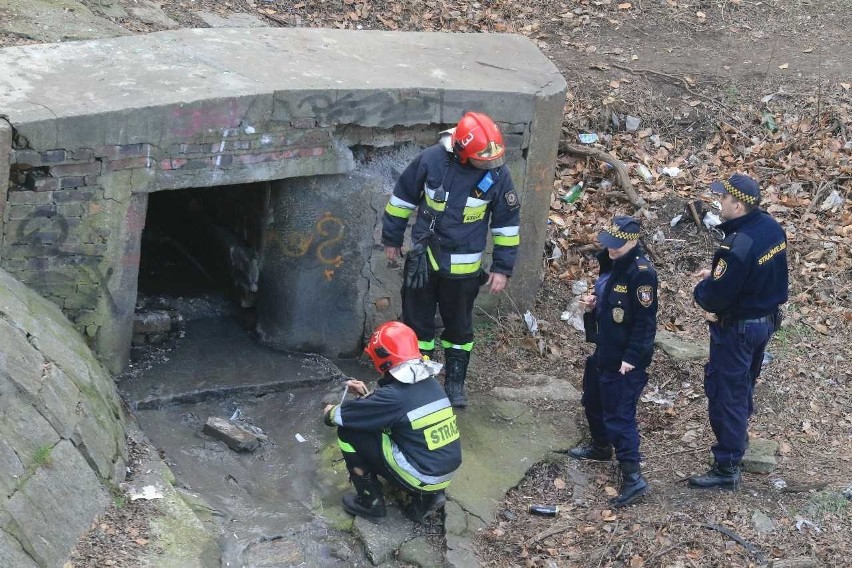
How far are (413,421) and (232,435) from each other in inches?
59.9

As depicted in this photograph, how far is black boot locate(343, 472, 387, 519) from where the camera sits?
231 inches

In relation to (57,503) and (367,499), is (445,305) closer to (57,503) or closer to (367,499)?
(367,499)

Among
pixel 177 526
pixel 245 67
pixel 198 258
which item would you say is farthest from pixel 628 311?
pixel 198 258

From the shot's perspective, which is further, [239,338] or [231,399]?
[239,338]

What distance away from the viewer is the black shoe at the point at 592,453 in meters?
6.77

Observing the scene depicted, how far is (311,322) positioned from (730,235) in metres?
3.19

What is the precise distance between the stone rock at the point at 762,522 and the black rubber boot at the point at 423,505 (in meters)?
1.77

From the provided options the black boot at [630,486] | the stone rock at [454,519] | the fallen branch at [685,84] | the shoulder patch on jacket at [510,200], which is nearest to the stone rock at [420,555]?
the stone rock at [454,519]

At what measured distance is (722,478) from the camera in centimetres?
629

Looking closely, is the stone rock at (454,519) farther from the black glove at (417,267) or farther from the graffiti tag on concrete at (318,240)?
the graffiti tag on concrete at (318,240)

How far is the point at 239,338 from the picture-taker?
308 inches

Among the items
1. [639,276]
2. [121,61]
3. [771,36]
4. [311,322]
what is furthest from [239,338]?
[771,36]

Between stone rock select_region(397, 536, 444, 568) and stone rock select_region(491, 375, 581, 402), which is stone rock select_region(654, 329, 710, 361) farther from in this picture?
stone rock select_region(397, 536, 444, 568)

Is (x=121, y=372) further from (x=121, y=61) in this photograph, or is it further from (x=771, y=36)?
(x=771, y=36)
